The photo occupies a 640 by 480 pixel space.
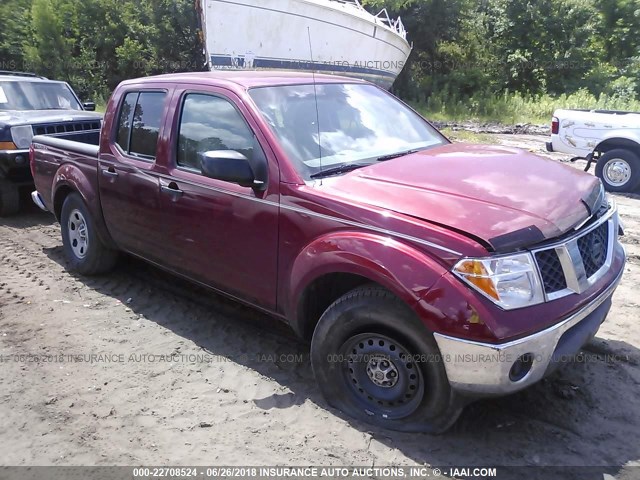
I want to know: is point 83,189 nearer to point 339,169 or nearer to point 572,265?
point 339,169

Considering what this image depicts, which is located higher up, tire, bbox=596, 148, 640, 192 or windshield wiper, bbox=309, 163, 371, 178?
windshield wiper, bbox=309, 163, 371, 178

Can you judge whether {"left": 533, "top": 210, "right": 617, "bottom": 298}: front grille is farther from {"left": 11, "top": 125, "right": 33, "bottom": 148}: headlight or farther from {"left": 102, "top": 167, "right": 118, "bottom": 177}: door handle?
{"left": 11, "top": 125, "right": 33, "bottom": 148}: headlight

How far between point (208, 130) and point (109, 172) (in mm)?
1265

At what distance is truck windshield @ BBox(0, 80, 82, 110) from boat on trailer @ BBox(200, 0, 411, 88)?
6435 mm

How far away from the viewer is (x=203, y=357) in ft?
13.0

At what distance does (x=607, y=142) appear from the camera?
8.93m

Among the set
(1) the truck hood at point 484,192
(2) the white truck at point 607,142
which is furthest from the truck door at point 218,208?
(2) the white truck at point 607,142

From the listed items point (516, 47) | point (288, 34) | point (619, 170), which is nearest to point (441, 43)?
point (516, 47)

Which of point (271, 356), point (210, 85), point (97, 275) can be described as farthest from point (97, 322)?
point (210, 85)

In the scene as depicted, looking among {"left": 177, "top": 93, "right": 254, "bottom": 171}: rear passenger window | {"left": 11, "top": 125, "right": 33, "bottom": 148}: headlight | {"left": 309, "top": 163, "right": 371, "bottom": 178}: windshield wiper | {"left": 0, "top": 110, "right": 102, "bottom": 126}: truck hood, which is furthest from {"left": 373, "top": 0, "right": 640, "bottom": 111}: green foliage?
{"left": 309, "top": 163, "right": 371, "bottom": 178}: windshield wiper

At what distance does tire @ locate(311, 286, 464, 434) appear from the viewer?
2.85m

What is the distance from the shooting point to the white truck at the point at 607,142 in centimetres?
870

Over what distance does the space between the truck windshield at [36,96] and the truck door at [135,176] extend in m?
4.88

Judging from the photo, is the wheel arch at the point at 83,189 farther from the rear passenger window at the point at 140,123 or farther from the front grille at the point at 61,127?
the front grille at the point at 61,127
